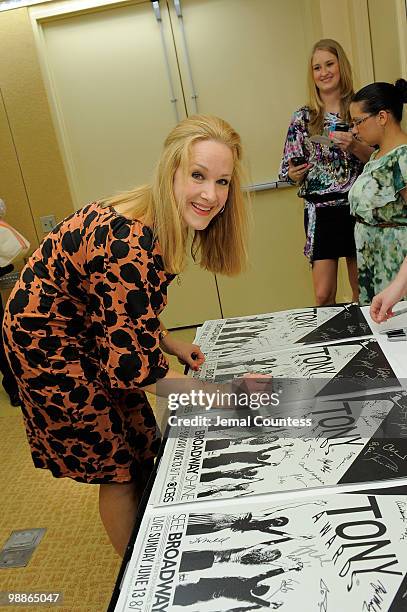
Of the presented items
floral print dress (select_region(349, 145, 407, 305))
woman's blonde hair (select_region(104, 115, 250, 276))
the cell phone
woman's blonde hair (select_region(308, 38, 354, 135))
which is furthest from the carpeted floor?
woman's blonde hair (select_region(308, 38, 354, 135))

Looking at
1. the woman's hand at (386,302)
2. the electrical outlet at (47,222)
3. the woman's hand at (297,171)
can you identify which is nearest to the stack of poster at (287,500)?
the woman's hand at (386,302)

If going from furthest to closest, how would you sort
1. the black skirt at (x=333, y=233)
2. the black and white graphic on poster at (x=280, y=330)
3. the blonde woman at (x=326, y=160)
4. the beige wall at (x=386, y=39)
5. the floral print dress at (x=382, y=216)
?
the black skirt at (x=333, y=233)
the blonde woman at (x=326, y=160)
the beige wall at (x=386, y=39)
the floral print dress at (x=382, y=216)
the black and white graphic on poster at (x=280, y=330)

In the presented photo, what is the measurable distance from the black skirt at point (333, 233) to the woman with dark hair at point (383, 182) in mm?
538

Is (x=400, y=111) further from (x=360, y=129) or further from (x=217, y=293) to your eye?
(x=217, y=293)

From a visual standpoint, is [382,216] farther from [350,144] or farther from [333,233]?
[333,233]

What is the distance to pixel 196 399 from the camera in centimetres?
126

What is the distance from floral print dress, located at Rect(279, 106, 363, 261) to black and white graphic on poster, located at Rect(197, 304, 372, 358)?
38.6 inches

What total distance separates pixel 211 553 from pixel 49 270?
2.40 feet

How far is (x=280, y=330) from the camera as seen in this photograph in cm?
173

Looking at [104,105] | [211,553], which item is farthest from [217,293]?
[211,553]

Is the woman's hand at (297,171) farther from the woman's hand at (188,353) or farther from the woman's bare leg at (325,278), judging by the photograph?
the woman's hand at (188,353)

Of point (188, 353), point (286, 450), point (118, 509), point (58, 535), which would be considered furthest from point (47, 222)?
point (286, 450)

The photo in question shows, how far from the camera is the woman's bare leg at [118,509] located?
1.46 meters

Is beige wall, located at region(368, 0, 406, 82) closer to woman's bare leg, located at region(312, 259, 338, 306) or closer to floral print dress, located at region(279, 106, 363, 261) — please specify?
floral print dress, located at region(279, 106, 363, 261)
